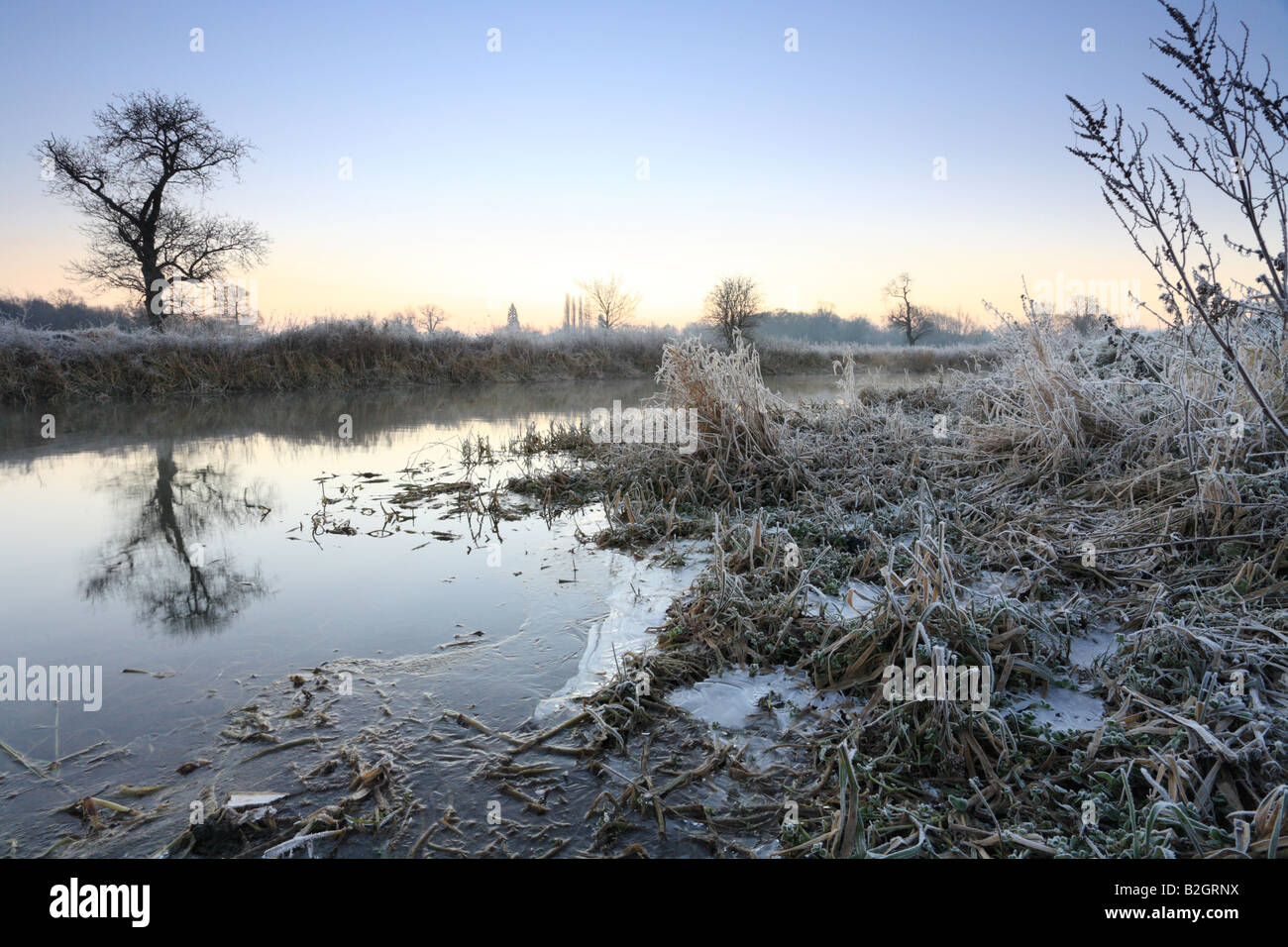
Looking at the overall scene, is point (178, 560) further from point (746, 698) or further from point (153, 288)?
point (153, 288)

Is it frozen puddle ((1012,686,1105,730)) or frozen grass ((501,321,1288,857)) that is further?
frozen puddle ((1012,686,1105,730))

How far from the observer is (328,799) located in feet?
6.65

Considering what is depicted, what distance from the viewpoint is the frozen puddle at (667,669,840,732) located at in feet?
7.98

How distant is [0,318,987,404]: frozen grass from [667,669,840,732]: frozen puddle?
1634cm

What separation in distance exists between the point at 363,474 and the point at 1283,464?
23.3 feet

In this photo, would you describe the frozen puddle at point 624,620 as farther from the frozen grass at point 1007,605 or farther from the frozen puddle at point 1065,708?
the frozen puddle at point 1065,708

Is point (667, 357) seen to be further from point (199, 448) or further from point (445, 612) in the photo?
point (199, 448)

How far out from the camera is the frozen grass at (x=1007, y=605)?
183 cm

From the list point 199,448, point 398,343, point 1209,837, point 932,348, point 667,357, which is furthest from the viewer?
point 932,348

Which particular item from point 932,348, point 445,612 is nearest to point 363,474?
point 445,612

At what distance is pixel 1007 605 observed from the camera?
2.77m

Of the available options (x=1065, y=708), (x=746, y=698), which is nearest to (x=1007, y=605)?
(x=1065, y=708)

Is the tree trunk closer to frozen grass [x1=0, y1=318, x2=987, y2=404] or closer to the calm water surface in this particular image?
frozen grass [x1=0, y1=318, x2=987, y2=404]

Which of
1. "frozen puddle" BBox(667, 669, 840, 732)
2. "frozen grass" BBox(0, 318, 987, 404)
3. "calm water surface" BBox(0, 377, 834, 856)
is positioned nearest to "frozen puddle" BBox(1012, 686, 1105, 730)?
"frozen puddle" BBox(667, 669, 840, 732)
